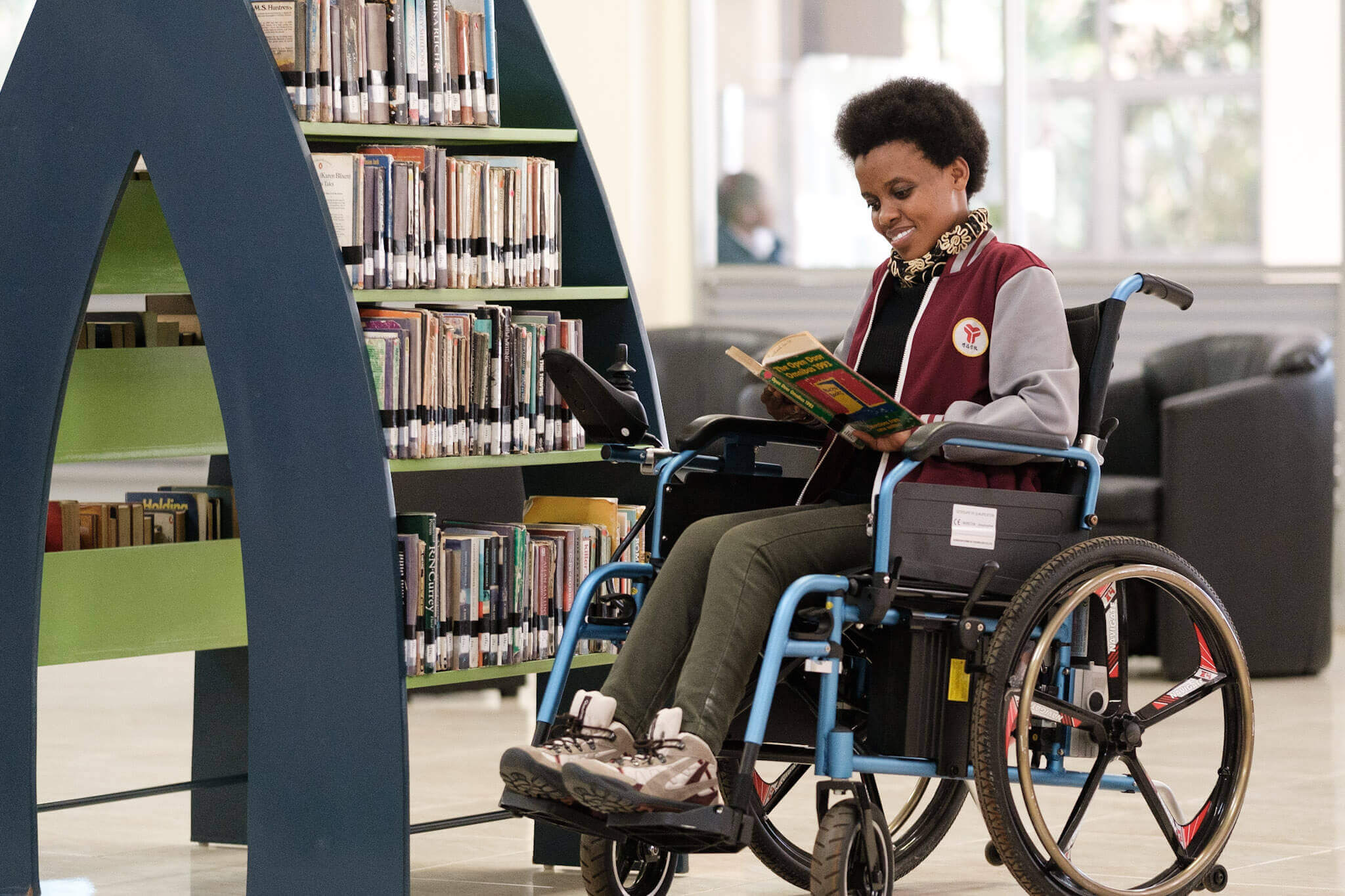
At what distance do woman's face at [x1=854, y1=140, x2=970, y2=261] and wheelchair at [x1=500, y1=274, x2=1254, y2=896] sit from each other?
244 millimetres

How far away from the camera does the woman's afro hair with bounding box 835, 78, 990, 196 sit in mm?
2834

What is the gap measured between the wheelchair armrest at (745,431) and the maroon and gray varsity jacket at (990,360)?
0.10m

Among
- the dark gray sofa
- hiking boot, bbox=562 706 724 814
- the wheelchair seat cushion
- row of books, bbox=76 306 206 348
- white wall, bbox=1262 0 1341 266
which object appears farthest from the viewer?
white wall, bbox=1262 0 1341 266

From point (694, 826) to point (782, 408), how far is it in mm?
781

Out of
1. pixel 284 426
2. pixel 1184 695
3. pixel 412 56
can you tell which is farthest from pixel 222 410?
pixel 1184 695

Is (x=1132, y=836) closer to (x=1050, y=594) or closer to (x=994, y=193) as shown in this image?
(x=1050, y=594)

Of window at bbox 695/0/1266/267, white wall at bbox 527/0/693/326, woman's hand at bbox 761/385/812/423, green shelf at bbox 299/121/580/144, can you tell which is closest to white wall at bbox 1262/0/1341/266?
window at bbox 695/0/1266/267

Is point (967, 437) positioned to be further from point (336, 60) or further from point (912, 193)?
point (336, 60)

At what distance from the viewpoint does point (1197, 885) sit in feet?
9.12

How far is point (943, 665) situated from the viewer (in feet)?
8.55

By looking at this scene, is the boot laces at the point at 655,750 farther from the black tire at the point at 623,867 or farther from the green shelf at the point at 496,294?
the green shelf at the point at 496,294

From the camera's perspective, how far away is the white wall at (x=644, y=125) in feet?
23.7

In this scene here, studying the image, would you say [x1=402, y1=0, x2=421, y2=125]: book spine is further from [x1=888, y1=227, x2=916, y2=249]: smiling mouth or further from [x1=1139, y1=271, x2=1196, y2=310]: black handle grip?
[x1=1139, y1=271, x2=1196, y2=310]: black handle grip

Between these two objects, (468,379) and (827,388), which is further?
(468,379)
